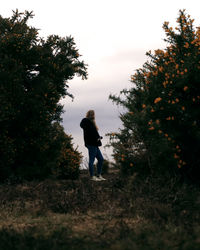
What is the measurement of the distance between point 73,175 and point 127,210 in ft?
32.0

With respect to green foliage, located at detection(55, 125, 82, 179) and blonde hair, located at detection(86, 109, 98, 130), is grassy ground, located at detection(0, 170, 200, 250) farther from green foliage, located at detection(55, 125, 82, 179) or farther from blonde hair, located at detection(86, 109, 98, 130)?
green foliage, located at detection(55, 125, 82, 179)

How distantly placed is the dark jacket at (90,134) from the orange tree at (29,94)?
2.38 meters

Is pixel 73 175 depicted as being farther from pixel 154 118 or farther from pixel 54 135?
pixel 154 118

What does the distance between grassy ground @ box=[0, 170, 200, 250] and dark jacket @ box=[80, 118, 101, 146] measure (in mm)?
3274

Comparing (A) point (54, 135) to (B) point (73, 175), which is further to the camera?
(B) point (73, 175)

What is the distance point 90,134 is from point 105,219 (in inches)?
240

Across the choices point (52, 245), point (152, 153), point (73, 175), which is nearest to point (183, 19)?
point (152, 153)

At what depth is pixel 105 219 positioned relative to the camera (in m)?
6.73

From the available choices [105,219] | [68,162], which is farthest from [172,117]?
[68,162]

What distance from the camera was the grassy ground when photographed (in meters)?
5.34

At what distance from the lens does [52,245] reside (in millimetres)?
5258

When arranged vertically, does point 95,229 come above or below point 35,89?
below

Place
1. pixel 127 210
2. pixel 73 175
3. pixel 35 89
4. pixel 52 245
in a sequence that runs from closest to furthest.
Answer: pixel 52 245 → pixel 127 210 → pixel 35 89 → pixel 73 175

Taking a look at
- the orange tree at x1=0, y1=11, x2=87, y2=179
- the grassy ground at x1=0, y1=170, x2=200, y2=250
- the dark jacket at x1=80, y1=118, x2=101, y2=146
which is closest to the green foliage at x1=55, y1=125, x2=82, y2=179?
the orange tree at x1=0, y1=11, x2=87, y2=179
